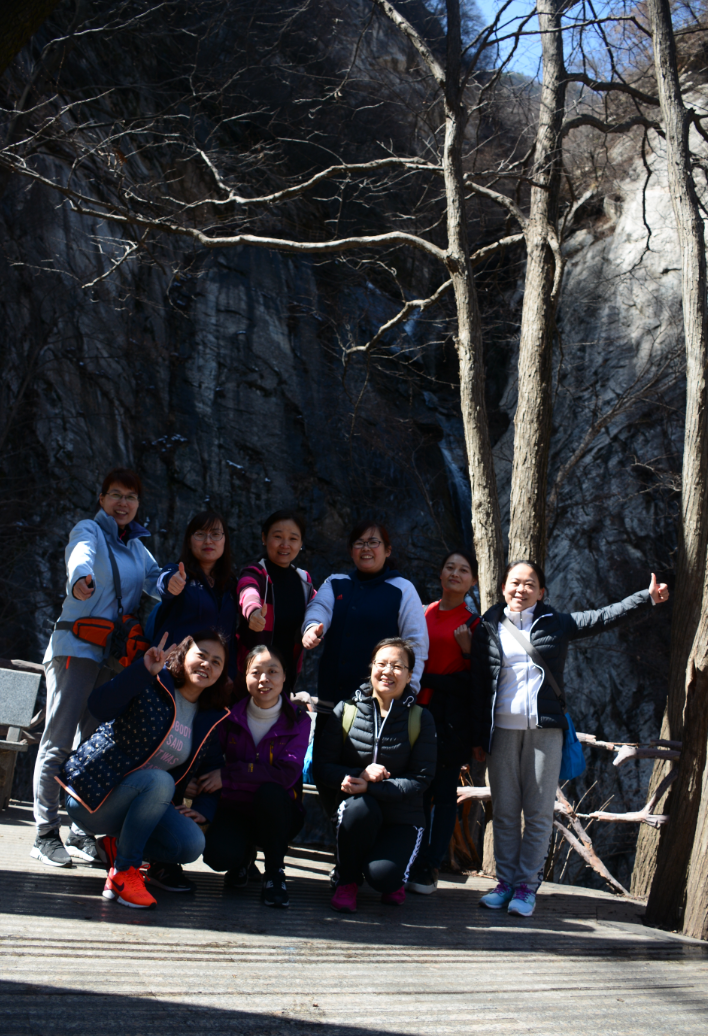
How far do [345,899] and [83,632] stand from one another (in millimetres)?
1708

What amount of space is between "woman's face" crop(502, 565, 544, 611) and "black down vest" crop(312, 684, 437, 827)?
794 mm

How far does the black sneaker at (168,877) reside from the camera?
127 inches

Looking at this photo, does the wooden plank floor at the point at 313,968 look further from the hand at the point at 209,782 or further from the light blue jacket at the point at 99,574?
the light blue jacket at the point at 99,574

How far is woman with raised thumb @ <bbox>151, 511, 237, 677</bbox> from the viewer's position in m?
3.81

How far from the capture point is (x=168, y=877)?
10.6ft

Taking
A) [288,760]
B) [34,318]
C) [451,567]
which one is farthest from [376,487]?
[288,760]

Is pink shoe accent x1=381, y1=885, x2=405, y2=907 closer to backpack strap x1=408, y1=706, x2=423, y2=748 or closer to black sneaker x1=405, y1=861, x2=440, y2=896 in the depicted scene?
black sneaker x1=405, y1=861, x2=440, y2=896

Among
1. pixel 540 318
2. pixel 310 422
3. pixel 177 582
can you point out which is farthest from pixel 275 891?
pixel 310 422

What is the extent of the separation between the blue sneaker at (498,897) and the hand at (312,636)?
1.50 metres

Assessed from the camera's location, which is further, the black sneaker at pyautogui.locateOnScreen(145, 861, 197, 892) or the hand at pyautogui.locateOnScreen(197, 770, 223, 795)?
the hand at pyautogui.locateOnScreen(197, 770, 223, 795)

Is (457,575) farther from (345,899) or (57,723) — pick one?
(57,723)

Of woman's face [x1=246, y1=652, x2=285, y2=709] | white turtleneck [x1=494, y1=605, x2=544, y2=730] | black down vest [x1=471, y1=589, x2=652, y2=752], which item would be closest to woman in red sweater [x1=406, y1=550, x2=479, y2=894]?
black down vest [x1=471, y1=589, x2=652, y2=752]

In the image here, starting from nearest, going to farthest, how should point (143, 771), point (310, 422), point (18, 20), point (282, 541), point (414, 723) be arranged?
point (18, 20), point (143, 771), point (414, 723), point (282, 541), point (310, 422)

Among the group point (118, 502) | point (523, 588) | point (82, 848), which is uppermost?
point (118, 502)
